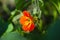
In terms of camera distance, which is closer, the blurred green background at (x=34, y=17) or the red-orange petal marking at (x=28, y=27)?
the blurred green background at (x=34, y=17)

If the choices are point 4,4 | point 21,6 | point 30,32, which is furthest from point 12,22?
point 4,4

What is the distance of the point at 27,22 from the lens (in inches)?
61.1

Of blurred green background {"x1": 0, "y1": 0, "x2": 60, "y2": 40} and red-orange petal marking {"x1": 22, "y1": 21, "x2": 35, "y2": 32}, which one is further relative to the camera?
red-orange petal marking {"x1": 22, "y1": 21, "x2": 35, "y2": 32}

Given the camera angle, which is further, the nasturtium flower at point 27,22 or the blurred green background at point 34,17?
the nasturtium flower at point 27,22

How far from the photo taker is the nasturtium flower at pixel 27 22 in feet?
4.92

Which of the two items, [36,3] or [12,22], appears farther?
[12,22]

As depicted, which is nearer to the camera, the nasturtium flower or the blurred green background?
the blurred green background

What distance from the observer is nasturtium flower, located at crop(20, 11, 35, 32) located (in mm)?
1499

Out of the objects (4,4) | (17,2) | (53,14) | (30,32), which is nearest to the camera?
(30,32)

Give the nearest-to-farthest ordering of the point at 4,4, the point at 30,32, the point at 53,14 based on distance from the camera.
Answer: the point at 30,32
the point at 53,14
the point at 4,4

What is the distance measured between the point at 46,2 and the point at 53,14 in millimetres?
149

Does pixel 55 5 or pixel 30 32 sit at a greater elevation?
pixel 55 5

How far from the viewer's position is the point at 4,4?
90.0 inches

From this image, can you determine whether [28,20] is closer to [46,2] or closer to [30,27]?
[30,27]
